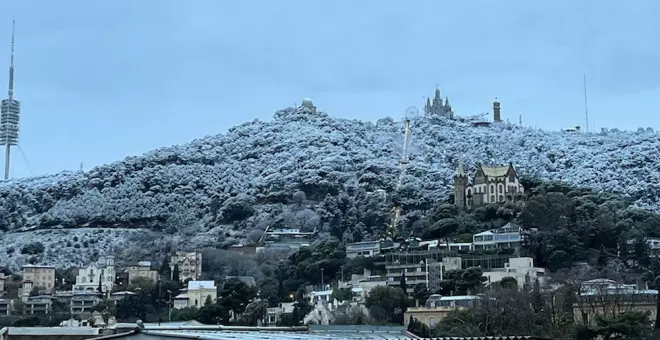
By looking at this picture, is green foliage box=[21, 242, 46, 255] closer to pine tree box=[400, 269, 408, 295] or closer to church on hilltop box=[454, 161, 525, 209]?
church on hilltop box=[454, 161, 525, 209]

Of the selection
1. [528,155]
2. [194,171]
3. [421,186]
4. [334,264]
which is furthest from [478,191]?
[194,171]

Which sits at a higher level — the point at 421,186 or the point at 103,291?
the point at 421,186

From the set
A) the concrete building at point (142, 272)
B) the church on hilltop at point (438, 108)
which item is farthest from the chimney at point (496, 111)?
the concrete building at point (142, 272)

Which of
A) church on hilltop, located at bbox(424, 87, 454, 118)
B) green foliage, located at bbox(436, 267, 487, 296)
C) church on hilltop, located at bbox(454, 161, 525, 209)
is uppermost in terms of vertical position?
church on hilltop, located at bbox(424, 87, 454, 118)

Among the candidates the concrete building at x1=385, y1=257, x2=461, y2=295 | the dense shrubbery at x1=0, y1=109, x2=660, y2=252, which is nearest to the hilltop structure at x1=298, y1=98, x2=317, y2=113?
the dense shrubbery at x1=0, y1=109, x2=660, y2=252

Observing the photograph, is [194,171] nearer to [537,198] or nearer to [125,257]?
[125,257]

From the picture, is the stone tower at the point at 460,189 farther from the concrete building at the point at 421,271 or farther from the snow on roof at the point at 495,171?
the concrete building at the point at 421,271

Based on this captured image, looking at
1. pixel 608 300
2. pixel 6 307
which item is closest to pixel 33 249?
pixel 6 307

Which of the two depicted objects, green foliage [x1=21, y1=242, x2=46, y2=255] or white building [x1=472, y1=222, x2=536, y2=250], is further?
green foliage [x1=21, y1=242, x2=46, y2=255]
